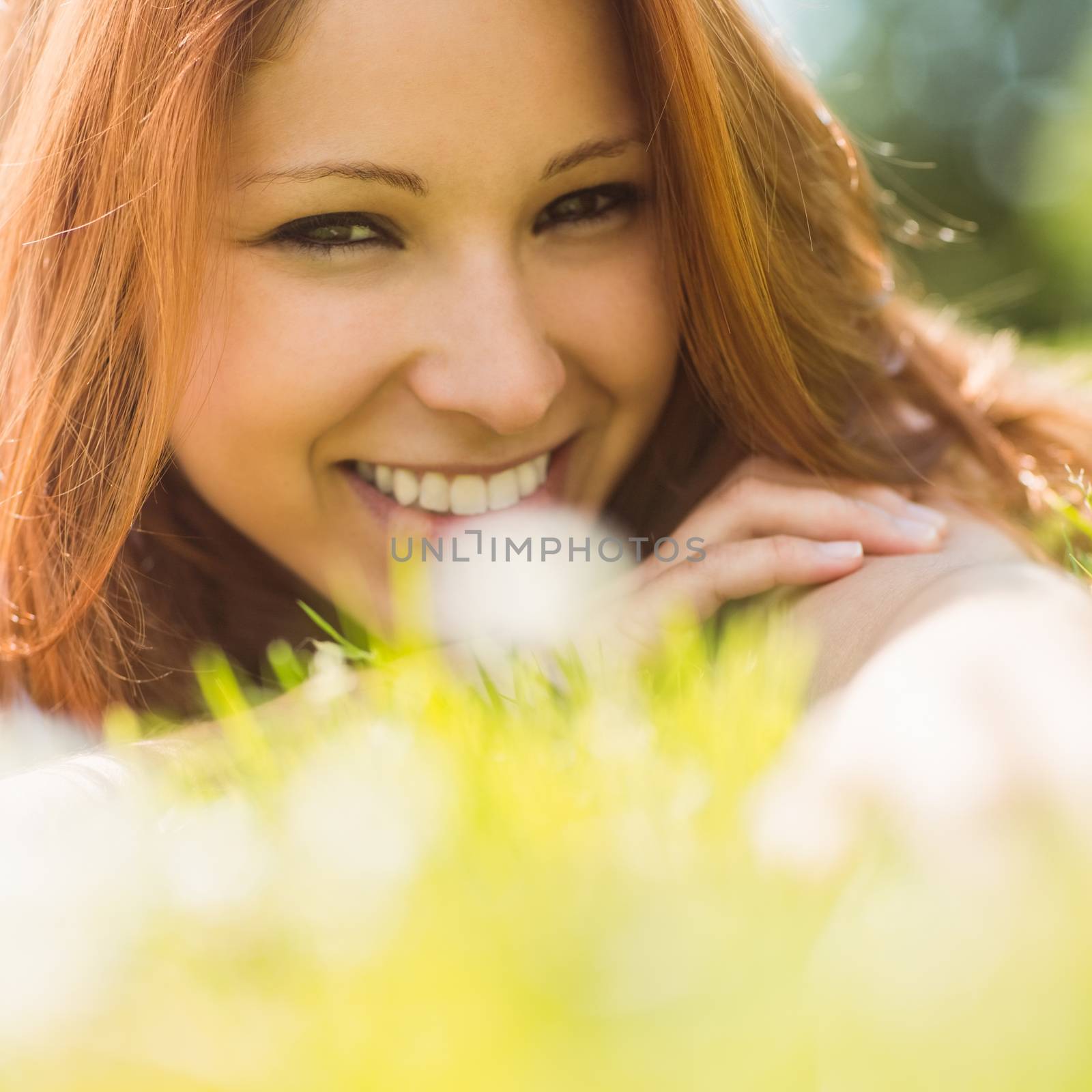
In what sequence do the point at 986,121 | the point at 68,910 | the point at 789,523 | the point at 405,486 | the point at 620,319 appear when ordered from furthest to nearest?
the point at 986,121, the point at 405,486, the point at 620,319, the point at 789,523, the point at 68,910

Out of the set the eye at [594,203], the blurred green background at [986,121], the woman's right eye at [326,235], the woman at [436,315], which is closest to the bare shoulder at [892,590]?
the woman at [436,315]

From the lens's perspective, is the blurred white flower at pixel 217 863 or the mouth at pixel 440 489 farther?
the mouth at pixel 440 489

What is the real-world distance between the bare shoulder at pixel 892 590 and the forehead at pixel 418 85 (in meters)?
0.76

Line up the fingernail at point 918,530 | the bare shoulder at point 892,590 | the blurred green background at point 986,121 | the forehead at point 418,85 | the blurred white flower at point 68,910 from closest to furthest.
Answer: the blurred white flower at point 68,910 < the bare shoulder at point 892,590 < the forehead at point 418,85 < the fingernail at point 918,530 < the blurred green background at point 986,121

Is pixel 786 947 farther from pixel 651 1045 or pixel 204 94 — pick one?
pixel 204 94

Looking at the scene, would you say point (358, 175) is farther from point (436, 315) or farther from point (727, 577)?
point (727, 577)

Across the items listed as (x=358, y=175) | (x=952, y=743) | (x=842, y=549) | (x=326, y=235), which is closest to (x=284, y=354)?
(x=326, y=235)

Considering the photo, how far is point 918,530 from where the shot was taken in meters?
1.72

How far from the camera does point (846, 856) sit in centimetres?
88

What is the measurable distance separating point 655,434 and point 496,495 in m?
0.38

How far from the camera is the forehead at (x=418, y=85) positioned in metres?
1.58

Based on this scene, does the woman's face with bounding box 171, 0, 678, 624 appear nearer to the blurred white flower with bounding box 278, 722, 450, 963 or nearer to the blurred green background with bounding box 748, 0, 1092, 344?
the blurred white flower with bounding box 278, 722, 450, 963

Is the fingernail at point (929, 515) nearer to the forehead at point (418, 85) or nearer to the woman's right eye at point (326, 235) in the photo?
the forehead at point (418, 85)

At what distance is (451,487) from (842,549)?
701mm
